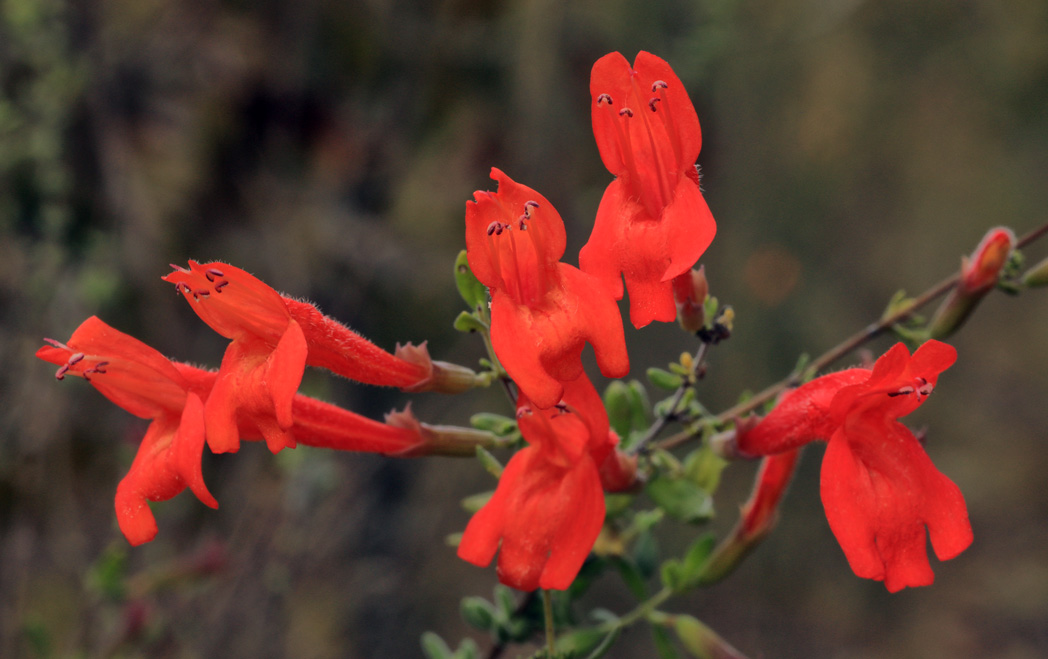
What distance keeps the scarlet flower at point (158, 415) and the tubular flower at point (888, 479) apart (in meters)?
0.48

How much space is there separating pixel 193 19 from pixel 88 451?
178 centimetres

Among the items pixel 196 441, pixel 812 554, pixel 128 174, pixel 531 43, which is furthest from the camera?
pixel 812 554

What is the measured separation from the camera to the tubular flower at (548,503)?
61 centimetres

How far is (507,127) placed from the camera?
3.14 m

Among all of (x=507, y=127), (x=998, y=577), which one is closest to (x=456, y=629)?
(x=507, y=127)

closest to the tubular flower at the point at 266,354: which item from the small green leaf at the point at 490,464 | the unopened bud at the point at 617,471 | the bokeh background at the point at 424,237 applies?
the small green leaf at the point at 490,464

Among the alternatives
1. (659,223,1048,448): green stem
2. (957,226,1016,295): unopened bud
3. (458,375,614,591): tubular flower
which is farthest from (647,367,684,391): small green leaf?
(957,226,1016,295): unopened bud

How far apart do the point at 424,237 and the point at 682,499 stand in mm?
2392

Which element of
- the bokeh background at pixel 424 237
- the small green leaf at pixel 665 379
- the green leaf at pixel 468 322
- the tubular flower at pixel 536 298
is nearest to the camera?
the tubular flower at pixel 536 298

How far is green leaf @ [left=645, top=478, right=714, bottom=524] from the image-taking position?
82 centimetres

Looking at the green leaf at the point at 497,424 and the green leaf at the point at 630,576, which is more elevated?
the green leaf at the point at 497,424

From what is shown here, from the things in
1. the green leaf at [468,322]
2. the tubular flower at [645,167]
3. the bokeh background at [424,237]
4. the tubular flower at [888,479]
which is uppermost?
the tubular flower at [645,167]

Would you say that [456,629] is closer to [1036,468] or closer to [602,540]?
[602,540]

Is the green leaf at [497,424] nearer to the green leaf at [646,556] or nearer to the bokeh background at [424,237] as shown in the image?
the green leaf at [646,556]
